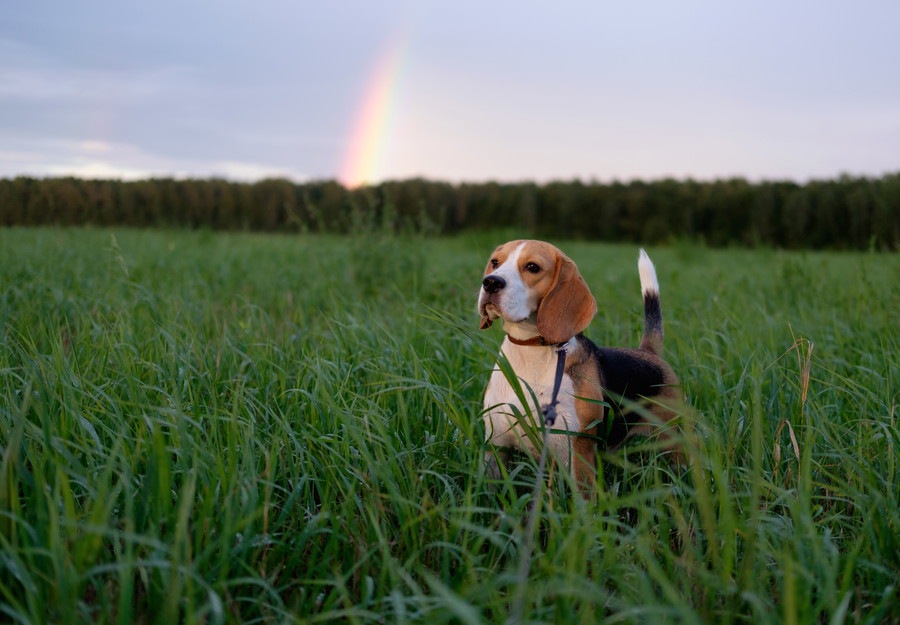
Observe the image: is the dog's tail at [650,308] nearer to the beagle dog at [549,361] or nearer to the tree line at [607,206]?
the beagle dog at [549,361]

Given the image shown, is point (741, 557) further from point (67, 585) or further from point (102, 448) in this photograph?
point (102, 448)

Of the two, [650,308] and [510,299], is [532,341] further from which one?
[650,308]

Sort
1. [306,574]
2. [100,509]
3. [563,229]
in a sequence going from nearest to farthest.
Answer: [100,509] < [306,574] < [563,229]

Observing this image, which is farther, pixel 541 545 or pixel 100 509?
pixel 541 545

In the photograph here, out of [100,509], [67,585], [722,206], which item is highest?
[722,206]

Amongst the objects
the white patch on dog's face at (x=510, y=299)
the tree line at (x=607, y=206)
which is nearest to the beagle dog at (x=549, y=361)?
the white patch on dog's face at (x=510, y=299)

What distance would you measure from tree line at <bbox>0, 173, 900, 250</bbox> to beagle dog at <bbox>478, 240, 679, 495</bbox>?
1729 cm

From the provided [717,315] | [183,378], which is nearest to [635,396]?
[183,378]

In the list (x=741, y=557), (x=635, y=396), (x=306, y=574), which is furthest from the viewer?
(x=635, y=396)

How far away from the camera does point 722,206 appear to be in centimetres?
3020

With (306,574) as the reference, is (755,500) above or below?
above

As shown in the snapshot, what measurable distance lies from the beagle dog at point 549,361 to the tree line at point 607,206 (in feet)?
56.7

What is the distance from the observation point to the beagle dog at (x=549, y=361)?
2.77 metres

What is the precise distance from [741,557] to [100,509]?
1.97m
